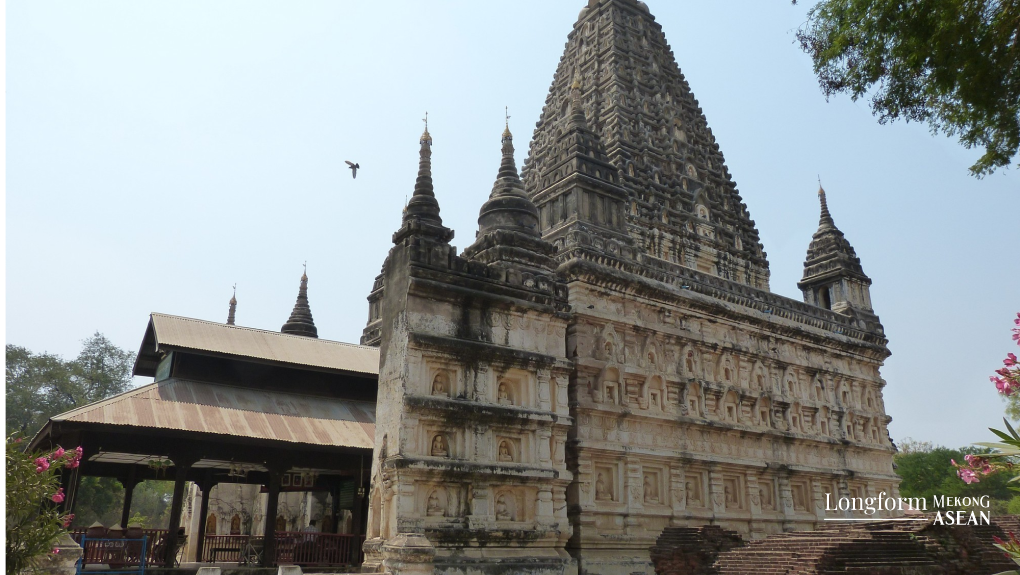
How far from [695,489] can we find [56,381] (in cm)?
4892

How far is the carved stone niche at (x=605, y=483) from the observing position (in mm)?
19625

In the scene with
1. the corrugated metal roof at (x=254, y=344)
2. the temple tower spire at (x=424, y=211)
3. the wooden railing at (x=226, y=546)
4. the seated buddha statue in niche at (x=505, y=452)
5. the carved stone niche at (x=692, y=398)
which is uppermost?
the temple tower spire at (x=424, y=211)

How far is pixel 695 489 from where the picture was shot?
72.1ft

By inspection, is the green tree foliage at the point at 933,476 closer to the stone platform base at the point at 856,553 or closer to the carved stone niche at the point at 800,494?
the carved stone niche at the point at 800,494

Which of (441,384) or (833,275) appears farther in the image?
(833,275)

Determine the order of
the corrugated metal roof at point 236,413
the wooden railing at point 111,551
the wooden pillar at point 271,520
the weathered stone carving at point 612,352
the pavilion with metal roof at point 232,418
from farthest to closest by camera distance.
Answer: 1. the wooden pillar at point 271,520
2. the pavilion with metal roof at point 232,418
3. the weathered stone carving at point 612,352
4. the corrugated metal roof at point 236,413
5. the wooden railing at point 111,551

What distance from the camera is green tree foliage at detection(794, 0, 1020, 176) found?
961 centimetres

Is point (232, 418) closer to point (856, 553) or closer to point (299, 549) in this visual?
point (299, 549)

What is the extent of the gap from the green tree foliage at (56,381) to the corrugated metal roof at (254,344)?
34689 mm

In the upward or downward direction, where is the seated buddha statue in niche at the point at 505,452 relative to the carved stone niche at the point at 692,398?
downward

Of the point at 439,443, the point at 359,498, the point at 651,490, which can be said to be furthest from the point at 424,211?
the point at 651,490

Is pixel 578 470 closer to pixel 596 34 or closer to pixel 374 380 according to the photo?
pixel 374 380

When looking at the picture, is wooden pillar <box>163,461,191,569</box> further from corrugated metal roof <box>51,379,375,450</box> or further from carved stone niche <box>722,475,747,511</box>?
carved stone niche <box>722,475,747,511</box>

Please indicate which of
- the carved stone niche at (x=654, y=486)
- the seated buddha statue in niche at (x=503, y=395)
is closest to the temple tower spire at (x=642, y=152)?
the carved stone niche at (x=654, y=486)
